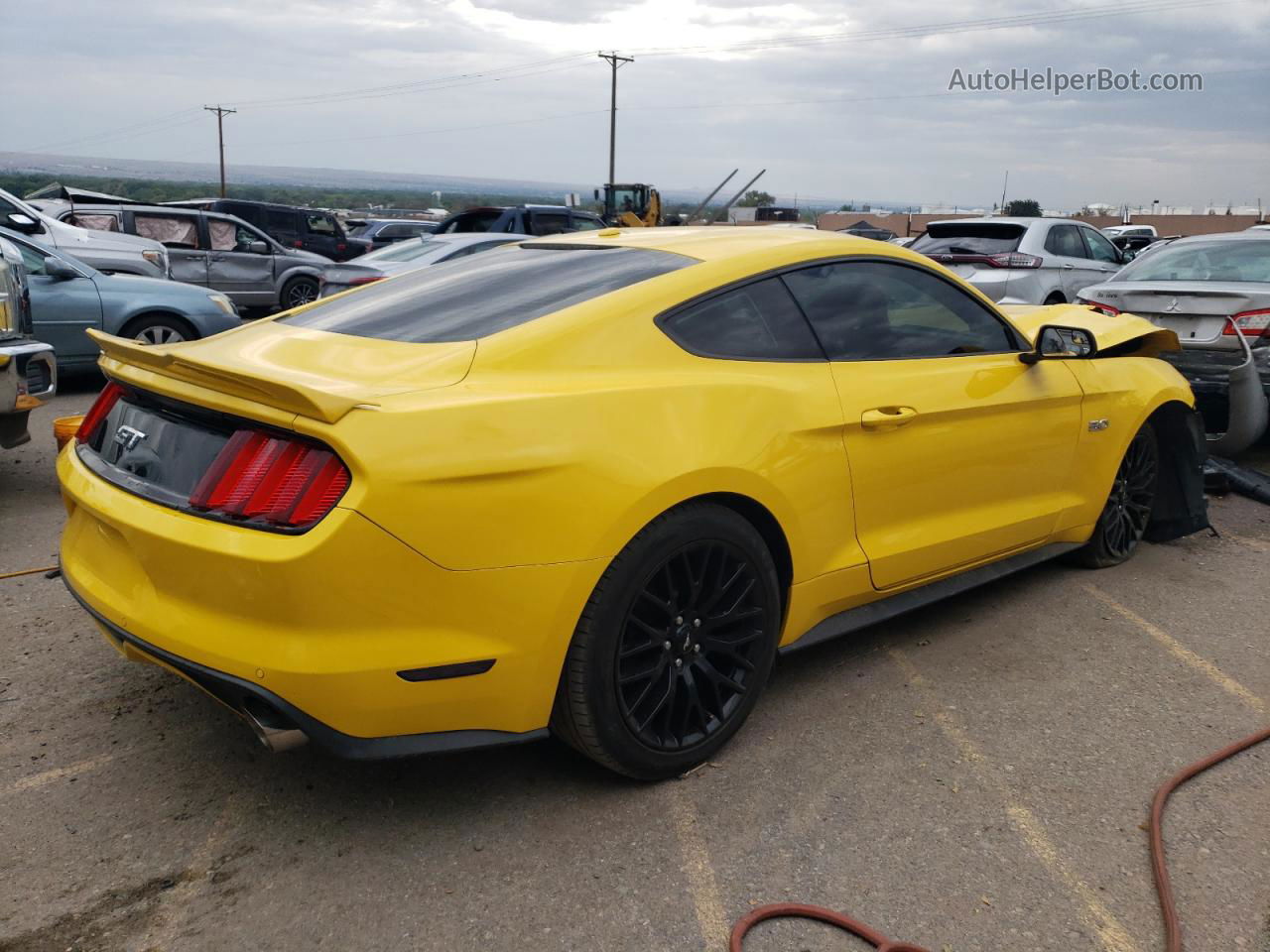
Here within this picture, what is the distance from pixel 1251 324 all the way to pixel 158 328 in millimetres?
8270

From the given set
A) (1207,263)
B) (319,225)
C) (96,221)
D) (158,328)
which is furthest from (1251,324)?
(319,225)

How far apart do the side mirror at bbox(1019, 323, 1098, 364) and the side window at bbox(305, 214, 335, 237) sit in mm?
21286

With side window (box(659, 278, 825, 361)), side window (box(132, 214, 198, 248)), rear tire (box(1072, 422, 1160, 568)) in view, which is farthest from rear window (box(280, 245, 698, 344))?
side window (box(132, 214, 198, 248))

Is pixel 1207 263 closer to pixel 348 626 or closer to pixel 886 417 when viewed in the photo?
pixel 886 417

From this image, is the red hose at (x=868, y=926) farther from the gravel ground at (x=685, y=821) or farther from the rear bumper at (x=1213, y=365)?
the rear bumper at (x=1213, y=365)

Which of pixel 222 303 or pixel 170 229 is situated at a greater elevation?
pixel 170 229

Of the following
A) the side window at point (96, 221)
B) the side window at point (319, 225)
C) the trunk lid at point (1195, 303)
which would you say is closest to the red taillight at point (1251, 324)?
the trunk lid at point (1195, 303)

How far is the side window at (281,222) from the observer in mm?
22891

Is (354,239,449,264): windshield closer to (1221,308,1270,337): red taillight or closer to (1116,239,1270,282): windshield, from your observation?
(1116,239,1270,282): windshield

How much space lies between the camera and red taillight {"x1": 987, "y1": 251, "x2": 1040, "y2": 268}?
35.4 feet

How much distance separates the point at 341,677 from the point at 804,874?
124 cm

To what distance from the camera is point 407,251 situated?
11.6 m

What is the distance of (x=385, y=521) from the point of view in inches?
93.5

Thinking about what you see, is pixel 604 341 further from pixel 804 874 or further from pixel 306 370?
pixel 804 874
